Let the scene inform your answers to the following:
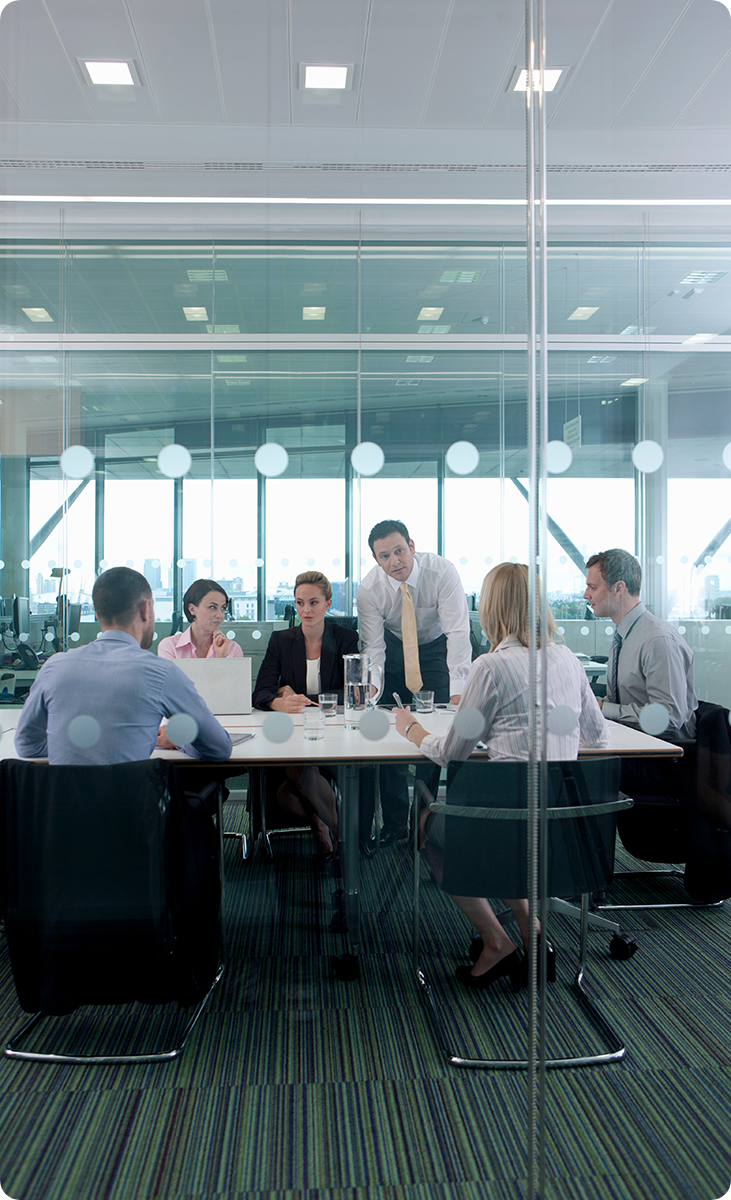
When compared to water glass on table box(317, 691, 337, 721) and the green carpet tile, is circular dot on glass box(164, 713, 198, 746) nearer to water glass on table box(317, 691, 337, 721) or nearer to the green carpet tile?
water glass on table box(317, 691, 337, 721)

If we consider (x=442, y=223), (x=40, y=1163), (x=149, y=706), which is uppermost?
(x=442, y=223)

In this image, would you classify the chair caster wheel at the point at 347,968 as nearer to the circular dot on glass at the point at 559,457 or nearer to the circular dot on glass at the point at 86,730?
the circular dot on glass at the point at 86,730

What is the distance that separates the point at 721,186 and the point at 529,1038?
2.82 m

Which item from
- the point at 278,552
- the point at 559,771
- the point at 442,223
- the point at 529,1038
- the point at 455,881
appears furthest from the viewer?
the point at 278,552

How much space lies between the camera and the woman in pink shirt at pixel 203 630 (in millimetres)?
2193

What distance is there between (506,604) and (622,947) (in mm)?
1437

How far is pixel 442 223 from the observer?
2100 mm

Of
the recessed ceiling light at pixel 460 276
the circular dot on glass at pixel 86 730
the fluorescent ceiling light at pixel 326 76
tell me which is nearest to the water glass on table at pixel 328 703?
the circular dot on glass at pixel 86 730

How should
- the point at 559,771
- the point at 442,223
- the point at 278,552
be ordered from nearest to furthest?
the point at 559,771, the point at 442,223, the point at 278,552

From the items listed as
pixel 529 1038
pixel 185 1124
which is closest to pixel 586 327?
pixel 529 1038

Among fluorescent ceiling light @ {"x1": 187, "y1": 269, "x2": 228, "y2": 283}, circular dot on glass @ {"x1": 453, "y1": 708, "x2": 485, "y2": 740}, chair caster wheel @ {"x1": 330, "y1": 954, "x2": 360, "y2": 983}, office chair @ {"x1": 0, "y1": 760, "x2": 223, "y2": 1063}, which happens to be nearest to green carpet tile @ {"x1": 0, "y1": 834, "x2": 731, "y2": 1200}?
chair caster wheel @ {"x1": 330, "y1": 954, "x2": 360, "y2": 983}

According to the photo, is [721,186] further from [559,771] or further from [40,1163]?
[40,1163]

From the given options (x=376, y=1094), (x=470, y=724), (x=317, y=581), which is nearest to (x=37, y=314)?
(x=317, y=581)

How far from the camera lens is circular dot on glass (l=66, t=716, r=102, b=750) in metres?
1.79
